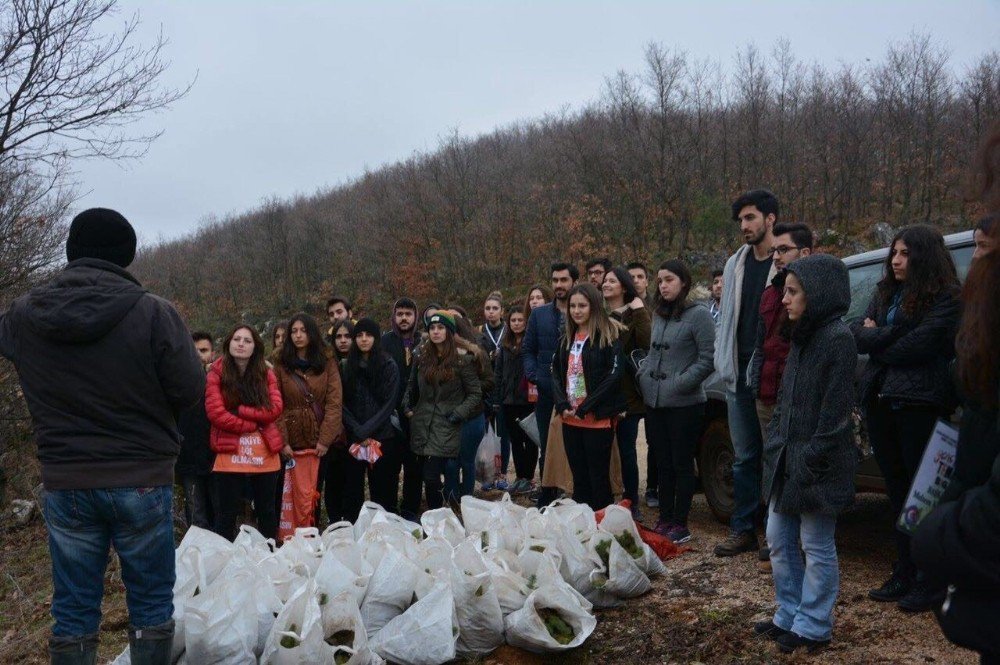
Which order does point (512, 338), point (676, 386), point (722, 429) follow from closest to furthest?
point (676, 386) → point (722, 429) → point (512, 338)

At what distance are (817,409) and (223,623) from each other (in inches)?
105

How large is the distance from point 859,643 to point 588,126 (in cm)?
3023

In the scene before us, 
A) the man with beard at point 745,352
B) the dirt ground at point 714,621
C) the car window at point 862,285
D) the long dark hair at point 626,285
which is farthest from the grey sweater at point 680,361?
the dirt ground at point 714,621

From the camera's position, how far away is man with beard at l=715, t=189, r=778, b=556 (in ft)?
15.8

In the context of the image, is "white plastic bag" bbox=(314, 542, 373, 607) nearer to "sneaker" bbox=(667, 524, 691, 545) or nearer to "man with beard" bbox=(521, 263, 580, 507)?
"sneaker" bbox=(667, 524, 691, 545)

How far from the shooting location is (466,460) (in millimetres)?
6676

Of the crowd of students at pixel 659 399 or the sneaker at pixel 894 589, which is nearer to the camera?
the crowd of students at pixel 659 399

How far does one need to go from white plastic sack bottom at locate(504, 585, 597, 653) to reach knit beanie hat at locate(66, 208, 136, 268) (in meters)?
2.29

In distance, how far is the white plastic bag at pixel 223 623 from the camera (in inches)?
132

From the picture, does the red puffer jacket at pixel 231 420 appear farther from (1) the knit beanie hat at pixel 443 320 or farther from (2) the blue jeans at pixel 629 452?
(2) the blue jeans at pixel 629 452

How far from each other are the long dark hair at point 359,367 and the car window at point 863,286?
3434 millimetres

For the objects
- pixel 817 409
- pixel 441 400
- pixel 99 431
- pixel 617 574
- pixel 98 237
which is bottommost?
pixel 617 574

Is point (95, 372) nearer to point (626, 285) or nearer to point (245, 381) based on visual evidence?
point (245, 381)

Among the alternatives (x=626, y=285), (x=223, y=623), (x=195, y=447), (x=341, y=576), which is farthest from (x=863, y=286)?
(x=195, y=447)
